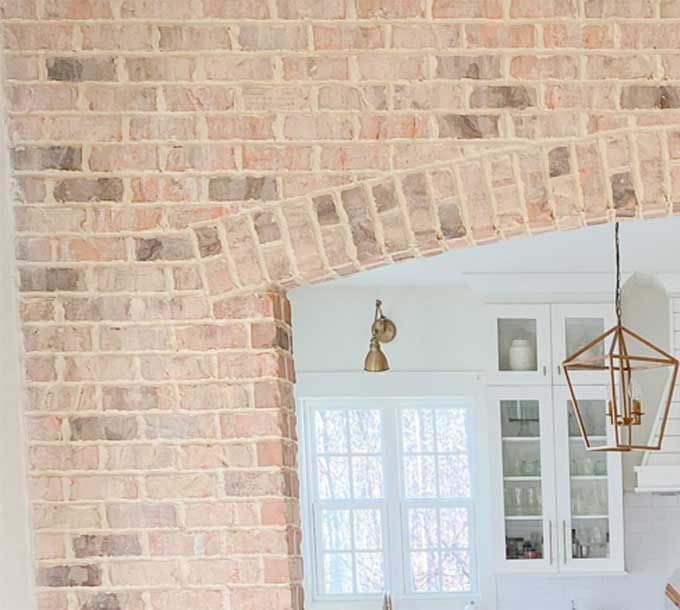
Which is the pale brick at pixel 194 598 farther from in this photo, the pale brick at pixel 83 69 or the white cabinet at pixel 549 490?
the white cabinet at pixel 549 490

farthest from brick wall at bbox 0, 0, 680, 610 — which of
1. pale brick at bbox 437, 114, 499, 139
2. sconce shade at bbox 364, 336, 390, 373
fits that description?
sconce shade at bbox 364, 336, 390, 373

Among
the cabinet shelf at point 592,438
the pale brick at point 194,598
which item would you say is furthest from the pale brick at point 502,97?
the cabinet shelf at point 592,438

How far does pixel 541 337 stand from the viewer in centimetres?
597

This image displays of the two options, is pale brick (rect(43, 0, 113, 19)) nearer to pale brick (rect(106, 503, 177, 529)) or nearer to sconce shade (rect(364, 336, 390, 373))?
pale brick (rect(106, 503, 177, 529))

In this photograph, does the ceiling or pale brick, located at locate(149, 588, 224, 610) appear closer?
pale brick, located at locate(149, 588, 224, 610)

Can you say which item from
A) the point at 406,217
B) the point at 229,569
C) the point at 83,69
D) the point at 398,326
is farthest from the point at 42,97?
the point at 398,326

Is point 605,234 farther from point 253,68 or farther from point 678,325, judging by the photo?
point 253,68

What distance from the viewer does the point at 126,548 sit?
225 centimetres

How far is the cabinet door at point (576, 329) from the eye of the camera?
5.97 m

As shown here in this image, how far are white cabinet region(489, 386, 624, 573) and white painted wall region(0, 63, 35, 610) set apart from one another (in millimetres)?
4181

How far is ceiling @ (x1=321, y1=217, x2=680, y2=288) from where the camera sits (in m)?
4.60

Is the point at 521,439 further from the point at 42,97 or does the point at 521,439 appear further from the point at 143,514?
the point at 42,97

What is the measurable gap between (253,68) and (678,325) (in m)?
4.46

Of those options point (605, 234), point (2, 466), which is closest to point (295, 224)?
point (2, 466)
